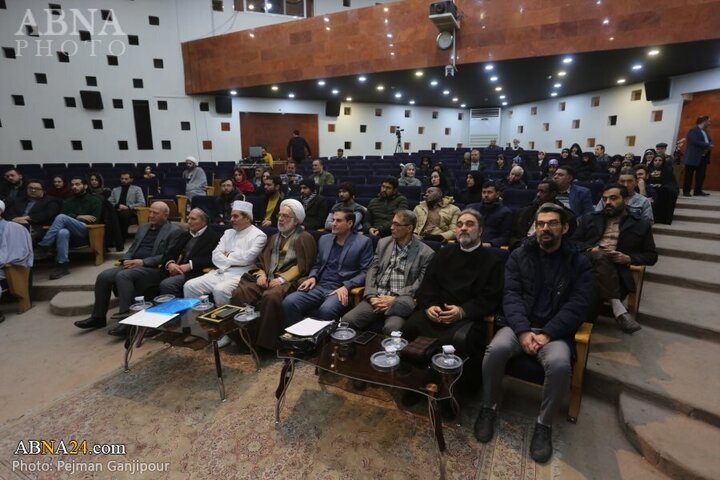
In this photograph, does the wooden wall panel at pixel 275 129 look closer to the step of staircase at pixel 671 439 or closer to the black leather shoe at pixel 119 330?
the black leather shoe at pixel 119 330

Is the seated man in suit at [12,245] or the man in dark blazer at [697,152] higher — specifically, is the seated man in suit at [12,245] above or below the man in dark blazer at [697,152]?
below

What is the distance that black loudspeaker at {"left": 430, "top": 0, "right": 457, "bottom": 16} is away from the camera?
7.08m

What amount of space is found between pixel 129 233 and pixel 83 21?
831 centimetres

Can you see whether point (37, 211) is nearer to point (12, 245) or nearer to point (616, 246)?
point (12, 245)

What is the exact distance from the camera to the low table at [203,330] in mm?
2207

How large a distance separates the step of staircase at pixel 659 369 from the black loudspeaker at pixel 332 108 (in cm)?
1187

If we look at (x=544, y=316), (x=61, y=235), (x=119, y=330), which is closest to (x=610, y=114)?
(x=544, y=316)

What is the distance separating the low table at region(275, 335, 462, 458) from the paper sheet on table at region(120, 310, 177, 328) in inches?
34.2

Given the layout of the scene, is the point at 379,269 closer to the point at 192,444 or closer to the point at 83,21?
the point at 192,444

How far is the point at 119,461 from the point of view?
1768mm

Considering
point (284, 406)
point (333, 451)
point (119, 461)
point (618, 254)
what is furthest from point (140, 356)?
point (618, 254)

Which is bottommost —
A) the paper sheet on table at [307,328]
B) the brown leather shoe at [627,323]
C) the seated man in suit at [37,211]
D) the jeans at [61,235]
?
the brown leather shoe at [627,323]

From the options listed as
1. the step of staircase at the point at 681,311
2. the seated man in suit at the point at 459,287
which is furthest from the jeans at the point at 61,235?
the step of staircase at the point at 681,311

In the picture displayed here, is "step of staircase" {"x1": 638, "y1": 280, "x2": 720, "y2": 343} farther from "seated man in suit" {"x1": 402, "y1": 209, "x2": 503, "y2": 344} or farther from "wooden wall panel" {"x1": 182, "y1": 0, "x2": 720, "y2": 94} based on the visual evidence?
"wooden wall panel" {"x1": 182, "y1": 0, "x2": 720, "y2": 94}
